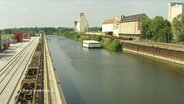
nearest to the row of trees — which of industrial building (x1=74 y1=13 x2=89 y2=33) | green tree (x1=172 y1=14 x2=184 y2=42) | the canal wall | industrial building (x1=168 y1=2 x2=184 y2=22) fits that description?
green tree (x1=172 y1=14 x2=184 y2=42)

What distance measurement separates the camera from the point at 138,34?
84.3 m

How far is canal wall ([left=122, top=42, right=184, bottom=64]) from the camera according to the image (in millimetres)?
42847

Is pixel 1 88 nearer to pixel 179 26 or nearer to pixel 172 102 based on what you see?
pixel 172 102

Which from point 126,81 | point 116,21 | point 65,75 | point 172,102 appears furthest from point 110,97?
point 116,21

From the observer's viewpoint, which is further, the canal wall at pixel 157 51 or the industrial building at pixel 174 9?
the industrial building at pixel 174 9

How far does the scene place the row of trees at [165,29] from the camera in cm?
5369

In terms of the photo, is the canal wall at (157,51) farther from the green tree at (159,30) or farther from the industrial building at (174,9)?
the industrial building at (174,9)

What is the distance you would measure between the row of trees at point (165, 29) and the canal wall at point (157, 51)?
5.36 metres

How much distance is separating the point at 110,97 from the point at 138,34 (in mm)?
63060

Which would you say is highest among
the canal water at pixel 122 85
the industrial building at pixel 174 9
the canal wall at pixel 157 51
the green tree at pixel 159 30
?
the industrial building at pixel 174 9

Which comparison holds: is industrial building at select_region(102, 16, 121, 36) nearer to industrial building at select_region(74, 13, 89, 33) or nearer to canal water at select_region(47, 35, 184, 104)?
industrial building at select_region(74, 13, 89, 33)

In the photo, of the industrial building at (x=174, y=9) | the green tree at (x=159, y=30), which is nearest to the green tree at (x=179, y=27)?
the green tree at (x=159, y=30)

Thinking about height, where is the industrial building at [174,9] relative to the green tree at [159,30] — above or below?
above

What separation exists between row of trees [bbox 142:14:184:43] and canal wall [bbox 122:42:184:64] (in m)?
5.36
